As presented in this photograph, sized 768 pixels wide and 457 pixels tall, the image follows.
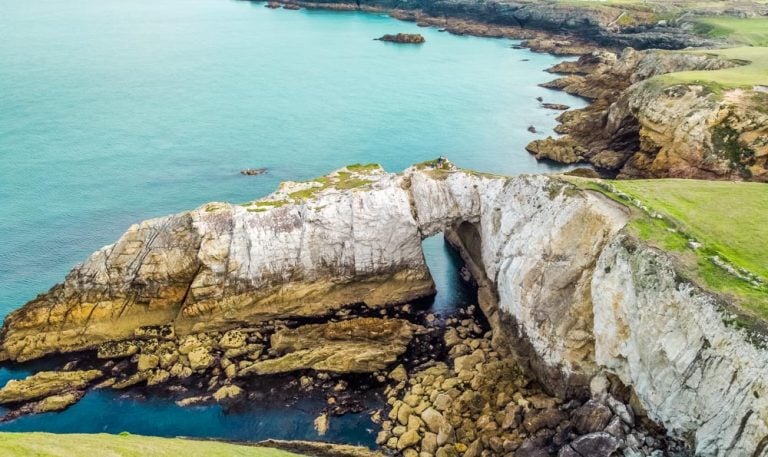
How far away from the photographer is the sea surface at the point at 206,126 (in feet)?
118

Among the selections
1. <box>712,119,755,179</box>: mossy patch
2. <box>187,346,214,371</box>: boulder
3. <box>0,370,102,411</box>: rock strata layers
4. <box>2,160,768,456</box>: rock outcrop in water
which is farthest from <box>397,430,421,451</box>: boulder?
<box>712,119,755,179</box>: mossy patch

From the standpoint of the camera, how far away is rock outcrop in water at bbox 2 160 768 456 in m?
21.6

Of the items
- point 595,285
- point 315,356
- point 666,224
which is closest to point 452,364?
point 315,356

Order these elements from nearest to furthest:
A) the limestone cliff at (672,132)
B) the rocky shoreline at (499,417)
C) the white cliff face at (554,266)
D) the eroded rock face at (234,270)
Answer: the rocky shoreline at (499,417)
the white cliff face at (554,266)
the eroded rock face at (234,270)
the limestone cliff at (672,132)

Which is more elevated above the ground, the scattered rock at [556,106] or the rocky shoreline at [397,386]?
the scattered rock at [556,106]

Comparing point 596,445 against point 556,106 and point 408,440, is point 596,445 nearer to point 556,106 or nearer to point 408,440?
point 408,440

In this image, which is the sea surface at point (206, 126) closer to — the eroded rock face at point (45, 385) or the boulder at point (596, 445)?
the eroded rock face at point (45, 385)

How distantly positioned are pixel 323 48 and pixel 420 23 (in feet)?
127

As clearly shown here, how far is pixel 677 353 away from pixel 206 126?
59043mm

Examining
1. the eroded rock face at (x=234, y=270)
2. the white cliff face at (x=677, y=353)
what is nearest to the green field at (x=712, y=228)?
the white cliff face at (x=677, y=353)

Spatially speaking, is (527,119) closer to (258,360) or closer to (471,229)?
(471,229)

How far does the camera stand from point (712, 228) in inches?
936

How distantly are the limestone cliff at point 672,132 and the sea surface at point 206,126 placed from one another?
18.5 ft

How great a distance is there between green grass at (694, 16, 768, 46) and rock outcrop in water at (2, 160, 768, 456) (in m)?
66.2
